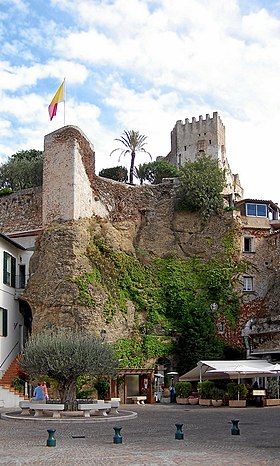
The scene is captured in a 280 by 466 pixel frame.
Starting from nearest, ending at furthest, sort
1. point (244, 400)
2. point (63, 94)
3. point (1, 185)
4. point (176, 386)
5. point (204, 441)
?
point (204, 441) → point (244, 400) → point (176, 386) → point (63, 94) → point (1, 185)

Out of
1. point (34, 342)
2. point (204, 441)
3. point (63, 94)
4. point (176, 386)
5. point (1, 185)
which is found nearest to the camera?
point (204, 441)

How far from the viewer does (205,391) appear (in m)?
34.4

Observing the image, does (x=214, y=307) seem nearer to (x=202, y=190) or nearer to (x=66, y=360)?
(x=202, y=190)

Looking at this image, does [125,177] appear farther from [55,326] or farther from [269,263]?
[55,326]

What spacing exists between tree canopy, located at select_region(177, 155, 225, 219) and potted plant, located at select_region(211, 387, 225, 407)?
15452mm

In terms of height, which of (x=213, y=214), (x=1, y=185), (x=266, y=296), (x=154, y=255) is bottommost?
(x=266, y=296)

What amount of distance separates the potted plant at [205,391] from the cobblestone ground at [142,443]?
1057cm

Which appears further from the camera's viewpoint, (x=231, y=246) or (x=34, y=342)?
(x=231, y=246)

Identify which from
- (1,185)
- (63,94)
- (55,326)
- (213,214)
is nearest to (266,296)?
(213,214)

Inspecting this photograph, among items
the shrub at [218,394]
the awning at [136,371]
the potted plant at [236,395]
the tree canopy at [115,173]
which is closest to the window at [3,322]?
the awning at [136,371]

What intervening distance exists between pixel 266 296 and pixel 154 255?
806 cm

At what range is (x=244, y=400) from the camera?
3288 cm

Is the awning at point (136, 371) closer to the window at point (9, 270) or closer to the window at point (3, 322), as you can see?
the window at point (3, 322)

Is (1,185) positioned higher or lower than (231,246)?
higher
